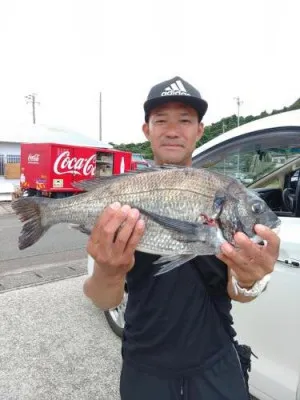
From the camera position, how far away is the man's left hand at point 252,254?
119 centimetres

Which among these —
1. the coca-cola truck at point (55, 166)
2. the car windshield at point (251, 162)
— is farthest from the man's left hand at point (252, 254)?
the coca-cola truck at point (55, 166)

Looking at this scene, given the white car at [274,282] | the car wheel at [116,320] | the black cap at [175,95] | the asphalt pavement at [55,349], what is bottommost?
the asphalt pavement at [55,349]

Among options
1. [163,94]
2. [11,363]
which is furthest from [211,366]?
[11,363]

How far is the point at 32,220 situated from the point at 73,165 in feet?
47.8

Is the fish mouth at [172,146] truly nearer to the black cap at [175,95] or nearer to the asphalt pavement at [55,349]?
the black cap at [175,95]

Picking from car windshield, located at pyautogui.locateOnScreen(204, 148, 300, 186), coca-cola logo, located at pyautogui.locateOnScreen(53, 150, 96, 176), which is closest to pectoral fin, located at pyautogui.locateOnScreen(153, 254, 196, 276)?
car windshield, located at pyautogui.locateOnScreen(204, 148, 300, 186)

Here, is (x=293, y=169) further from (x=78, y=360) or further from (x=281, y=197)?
(x=78, y=360)

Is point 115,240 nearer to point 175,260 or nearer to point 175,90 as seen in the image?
point 175,260

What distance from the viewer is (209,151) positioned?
8.79 feet

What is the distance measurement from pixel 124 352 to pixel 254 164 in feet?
5.94

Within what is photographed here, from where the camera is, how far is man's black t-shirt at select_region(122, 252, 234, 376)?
4.76 feet

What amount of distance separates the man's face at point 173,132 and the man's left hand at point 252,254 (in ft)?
1.86

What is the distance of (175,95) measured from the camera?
1.64m

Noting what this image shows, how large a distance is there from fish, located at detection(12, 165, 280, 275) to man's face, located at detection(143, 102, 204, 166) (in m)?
0.26
